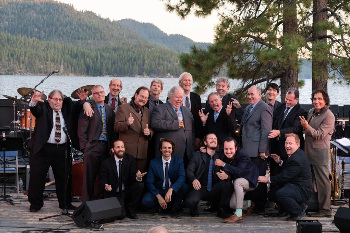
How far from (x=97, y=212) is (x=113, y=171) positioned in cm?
68

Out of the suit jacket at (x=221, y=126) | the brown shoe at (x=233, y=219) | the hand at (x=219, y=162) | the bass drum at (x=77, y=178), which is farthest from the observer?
the bass drum at (x=77, y=178)

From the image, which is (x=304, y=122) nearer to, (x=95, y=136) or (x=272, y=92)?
(x=272, y=92)

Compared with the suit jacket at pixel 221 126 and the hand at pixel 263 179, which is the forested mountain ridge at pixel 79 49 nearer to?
the suit jacket at pixel 221 126

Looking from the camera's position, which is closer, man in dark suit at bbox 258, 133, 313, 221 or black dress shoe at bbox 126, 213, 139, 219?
man in dark suit at bbox 258, 133, 313, 221

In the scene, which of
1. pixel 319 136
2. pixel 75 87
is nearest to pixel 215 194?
pixel 319 136

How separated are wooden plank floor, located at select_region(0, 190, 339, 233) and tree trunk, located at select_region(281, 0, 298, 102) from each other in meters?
4.18

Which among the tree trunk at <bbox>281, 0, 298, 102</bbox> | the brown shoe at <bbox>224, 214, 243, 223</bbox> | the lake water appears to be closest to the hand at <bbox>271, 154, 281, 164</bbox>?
the brown shoe at <bbox>224, 214, 243, 223</bbox>

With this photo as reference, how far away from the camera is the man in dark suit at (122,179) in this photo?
6621 millimetres

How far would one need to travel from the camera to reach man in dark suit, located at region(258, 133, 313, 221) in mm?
6473

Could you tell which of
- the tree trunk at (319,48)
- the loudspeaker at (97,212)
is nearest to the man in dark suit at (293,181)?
the loudspeaker at (97,212)

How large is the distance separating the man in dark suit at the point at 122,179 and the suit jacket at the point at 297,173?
4.77 feet

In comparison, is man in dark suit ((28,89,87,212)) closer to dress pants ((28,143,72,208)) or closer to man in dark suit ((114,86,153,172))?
dress pants ((28,143,72,208))

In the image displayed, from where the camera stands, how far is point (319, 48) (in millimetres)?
10617

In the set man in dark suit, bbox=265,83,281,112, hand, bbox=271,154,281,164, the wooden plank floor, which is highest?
man in dark suit, bbox=265,83,281,112
